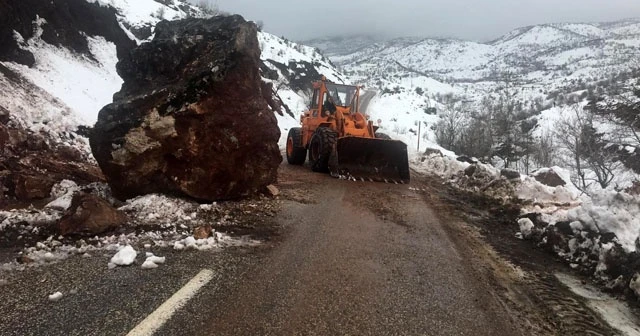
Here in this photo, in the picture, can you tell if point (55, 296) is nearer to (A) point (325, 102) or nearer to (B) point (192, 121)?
(B) point (192, 121)

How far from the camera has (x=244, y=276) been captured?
4.22 m

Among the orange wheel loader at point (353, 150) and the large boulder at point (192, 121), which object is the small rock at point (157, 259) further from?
the orange wheel loader at point (353, 150)

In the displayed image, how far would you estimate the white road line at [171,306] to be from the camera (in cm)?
308

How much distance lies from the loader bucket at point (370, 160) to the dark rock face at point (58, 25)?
8533mm

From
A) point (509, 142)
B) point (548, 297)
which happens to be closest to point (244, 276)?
point (548, 297)

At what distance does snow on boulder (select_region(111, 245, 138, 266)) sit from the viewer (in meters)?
4.25

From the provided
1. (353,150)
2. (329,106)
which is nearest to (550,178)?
(353,150)

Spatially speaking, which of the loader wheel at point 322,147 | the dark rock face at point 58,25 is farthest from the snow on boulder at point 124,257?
the dark rock face at point 58,25

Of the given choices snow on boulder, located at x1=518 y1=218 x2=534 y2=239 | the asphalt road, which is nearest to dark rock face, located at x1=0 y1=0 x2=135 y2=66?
the asphalt road

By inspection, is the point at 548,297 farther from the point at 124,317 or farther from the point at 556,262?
the point at 124,317

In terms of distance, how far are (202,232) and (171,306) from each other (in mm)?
1894

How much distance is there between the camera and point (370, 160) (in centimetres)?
1194

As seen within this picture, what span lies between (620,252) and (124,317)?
191 inches

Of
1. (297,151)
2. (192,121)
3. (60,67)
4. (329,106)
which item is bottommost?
(297,151)
